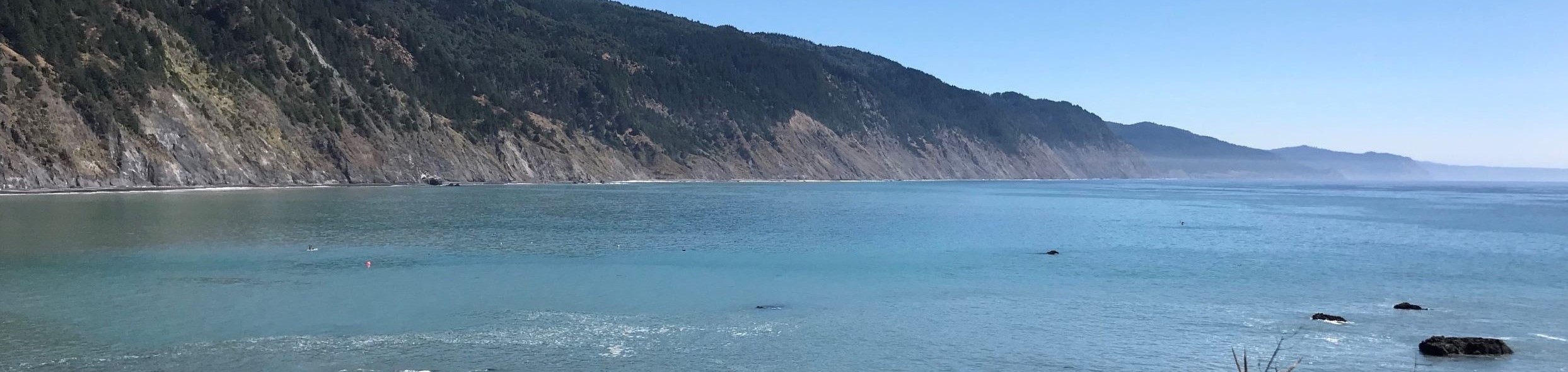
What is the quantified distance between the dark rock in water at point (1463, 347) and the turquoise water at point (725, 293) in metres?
0.41

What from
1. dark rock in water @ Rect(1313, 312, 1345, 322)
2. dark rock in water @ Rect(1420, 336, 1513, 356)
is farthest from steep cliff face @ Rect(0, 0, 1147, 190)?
dark rock in water @ Rect(1420, 336, 1513, 356)

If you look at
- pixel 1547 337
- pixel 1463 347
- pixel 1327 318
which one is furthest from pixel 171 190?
pixel 1547 337

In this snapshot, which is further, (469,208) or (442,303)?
(469,208)

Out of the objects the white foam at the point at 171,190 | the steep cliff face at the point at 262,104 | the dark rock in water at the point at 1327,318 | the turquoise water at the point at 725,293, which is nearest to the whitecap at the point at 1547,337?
the turquoise water at the point at 725,293

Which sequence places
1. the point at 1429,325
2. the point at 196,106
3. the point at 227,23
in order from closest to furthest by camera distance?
the point at 1429,325
the point at 196,106
the point at 227,23

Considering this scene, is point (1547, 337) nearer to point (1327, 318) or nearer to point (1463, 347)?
point (1463, 347)

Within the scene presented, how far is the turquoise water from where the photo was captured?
2672 centimetres

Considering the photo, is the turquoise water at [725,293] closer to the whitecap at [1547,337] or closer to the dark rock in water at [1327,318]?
the whitecap at [1547,337]

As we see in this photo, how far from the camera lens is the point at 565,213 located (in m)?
85.7

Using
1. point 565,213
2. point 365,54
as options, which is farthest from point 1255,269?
point 365,54

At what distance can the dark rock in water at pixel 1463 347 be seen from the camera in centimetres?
2736

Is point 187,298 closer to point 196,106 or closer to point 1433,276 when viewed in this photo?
point 1433,276

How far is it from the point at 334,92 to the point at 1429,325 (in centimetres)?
13635

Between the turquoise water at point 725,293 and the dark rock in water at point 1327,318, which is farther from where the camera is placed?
the dark rock in water at point 1327,318
